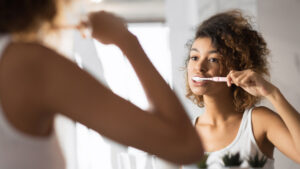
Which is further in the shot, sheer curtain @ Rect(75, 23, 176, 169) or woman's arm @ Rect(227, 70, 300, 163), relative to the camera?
sheer curtain @ Rect(75, 23, 176, 169)

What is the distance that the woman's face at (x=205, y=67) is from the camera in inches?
45.0

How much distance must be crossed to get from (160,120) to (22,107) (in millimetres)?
151

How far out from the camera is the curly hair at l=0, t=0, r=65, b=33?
1.43ft

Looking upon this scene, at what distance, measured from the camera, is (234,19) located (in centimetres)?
122

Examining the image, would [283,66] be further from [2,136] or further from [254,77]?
[2,136]

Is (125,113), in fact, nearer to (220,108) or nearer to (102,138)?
(220,108)

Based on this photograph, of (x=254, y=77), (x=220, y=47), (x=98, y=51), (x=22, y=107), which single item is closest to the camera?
(x=22, y=107)

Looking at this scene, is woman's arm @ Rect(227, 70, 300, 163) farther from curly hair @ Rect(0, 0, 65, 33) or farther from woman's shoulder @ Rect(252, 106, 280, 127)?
curly hair @ Rect(0, 0, 65, 33)

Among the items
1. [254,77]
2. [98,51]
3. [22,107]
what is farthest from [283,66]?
[98,51]

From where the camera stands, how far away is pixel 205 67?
116cm

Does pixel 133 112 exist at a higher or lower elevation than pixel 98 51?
higher

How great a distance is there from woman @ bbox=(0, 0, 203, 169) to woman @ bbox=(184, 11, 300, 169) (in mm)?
576

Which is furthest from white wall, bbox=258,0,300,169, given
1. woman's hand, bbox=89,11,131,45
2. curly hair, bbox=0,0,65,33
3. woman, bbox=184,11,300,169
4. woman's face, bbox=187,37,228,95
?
curly hair, bbox=0,0,65,33

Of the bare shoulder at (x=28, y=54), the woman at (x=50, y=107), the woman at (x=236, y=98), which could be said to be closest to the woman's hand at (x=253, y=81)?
the woman at (x=236, y=98)
